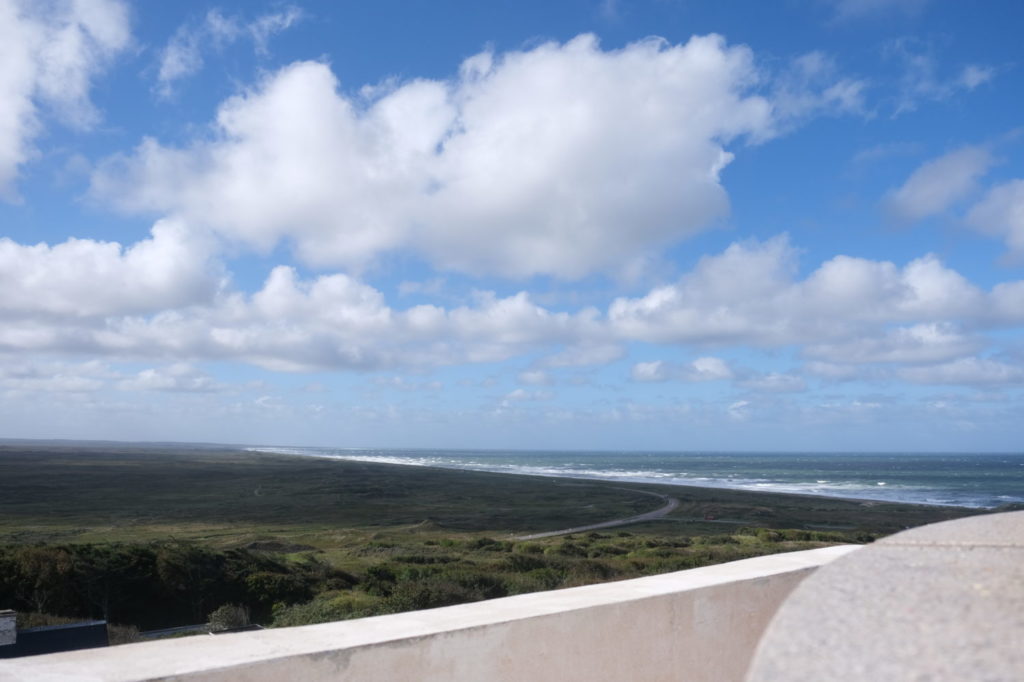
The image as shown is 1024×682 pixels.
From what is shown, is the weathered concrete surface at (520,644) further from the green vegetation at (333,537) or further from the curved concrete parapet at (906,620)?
the green vegetation at (333,537)

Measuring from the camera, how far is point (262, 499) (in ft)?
218

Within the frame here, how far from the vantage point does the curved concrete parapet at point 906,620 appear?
115cm

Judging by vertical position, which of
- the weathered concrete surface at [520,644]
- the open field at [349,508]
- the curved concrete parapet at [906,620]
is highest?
the curved concrete parapet at [906,620]

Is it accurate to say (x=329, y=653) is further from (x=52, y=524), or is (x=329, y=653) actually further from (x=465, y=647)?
(x=52, y=524)

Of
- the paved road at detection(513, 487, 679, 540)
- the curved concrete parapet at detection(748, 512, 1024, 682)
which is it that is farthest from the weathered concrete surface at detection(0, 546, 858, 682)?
the paved road at detection(513, 487, 679, 540)

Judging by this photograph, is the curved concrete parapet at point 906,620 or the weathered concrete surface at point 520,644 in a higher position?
the curved concrete parapet at point 906,620

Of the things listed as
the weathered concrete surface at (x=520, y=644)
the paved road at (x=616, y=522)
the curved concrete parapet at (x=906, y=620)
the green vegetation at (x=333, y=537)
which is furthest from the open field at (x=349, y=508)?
the curved concrete parapet at (x=906, y=620)

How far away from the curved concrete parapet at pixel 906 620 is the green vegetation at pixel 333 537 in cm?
1053

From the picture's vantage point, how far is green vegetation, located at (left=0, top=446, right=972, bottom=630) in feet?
47.8

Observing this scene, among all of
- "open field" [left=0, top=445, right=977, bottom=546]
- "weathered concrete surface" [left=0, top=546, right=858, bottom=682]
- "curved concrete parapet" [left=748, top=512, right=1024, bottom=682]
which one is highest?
"curved concrete parapet" [left=748, top=512, right=1024, bottom=682]

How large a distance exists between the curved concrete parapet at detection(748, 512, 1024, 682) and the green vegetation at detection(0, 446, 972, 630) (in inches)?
415

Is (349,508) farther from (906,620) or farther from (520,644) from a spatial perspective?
(906,620)

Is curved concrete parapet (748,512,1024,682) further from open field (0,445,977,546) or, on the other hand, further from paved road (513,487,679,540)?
paved road (513,487,679,540)

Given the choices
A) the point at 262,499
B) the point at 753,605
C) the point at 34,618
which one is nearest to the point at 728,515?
the point at 262,499
